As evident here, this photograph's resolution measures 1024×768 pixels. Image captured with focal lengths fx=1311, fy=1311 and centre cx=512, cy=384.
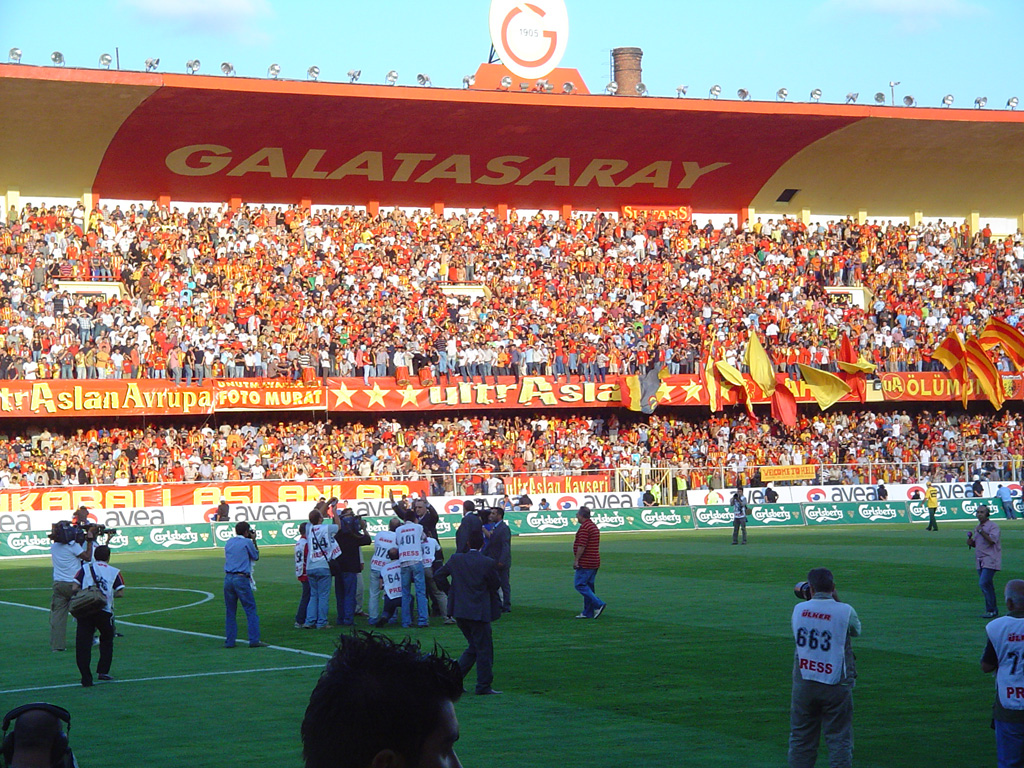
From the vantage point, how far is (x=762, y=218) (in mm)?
67625

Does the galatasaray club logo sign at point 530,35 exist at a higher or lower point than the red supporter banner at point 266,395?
higher

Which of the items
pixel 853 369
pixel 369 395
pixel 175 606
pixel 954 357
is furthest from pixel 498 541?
pixel 954 357

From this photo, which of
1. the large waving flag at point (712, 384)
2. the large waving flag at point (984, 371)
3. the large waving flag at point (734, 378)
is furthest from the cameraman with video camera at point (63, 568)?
the large waving flag at point (984, 371)

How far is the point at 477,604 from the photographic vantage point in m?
14.4

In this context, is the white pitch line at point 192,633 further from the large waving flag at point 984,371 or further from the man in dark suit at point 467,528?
the large waving flag at point 984,371

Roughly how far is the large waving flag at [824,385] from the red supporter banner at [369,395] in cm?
35

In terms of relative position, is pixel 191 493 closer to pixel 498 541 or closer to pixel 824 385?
pixel 824 385

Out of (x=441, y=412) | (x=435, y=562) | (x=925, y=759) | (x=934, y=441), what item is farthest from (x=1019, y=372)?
(x=925, y=759)

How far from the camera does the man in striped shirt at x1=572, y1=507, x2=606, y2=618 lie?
21.3 m

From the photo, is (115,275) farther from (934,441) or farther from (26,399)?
(934,441)

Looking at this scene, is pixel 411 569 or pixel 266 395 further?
pixel 266 395

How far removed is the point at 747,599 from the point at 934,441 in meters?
34.8

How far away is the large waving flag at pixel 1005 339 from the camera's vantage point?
183ft

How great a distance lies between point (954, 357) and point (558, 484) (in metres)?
19.6
